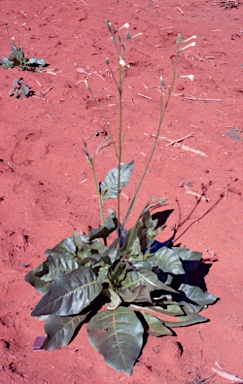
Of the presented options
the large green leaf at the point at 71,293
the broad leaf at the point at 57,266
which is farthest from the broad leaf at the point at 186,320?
the broad leaf at the point at 57,266

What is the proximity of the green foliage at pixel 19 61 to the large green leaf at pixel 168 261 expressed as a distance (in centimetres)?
357

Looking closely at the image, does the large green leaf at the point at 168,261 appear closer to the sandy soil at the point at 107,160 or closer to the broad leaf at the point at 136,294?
the broad leaf at the point at 136,294

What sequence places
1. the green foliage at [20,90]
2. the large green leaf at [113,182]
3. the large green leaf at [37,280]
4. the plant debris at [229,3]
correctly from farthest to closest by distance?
the plant debris at [229,3] < the green foliage at [20,90] < the large green leaf at [113,182] < the large green leaf at [37,280]

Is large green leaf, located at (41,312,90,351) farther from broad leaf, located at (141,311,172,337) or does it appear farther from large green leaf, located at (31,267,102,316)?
broad leaf, located at (141,311,172,337)

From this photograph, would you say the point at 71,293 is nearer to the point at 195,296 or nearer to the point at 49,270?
the point at 49,270

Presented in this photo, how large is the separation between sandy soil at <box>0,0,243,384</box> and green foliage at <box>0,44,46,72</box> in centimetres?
12

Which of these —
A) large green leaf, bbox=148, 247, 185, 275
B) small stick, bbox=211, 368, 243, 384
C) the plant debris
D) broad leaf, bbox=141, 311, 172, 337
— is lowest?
the plant debris

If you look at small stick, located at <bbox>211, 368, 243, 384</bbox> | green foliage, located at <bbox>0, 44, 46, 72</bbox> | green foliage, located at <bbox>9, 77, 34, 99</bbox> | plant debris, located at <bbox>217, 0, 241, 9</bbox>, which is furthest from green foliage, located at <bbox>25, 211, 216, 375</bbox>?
plant debris, located at <bbox>217, 0, 241, 9</bbox>

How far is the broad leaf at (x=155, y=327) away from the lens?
2.64 m

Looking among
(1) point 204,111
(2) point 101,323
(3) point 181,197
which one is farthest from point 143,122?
(2) point 101,323

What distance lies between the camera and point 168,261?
8.54ft

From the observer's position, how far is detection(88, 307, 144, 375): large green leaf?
95.2 inches

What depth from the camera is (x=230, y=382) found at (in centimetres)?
252

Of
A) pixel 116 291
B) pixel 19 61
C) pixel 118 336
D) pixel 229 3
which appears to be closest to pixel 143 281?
pixel 116 291
